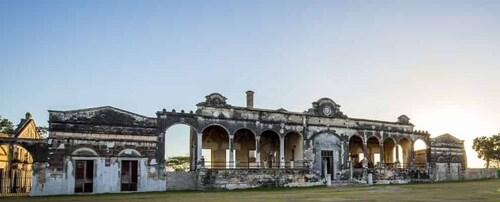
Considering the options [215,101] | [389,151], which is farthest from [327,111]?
[389,151]

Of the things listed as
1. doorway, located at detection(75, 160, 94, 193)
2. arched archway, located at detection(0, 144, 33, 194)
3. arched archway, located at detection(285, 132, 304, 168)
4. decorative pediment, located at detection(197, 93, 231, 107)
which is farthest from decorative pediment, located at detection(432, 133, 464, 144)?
arched archway, located at detection(0, 144, 33, 194)

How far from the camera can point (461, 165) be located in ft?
151

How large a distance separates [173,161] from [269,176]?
3510 cm

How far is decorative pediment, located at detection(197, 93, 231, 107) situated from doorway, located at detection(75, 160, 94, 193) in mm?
8639

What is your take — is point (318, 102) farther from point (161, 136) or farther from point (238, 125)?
point (161, 136)

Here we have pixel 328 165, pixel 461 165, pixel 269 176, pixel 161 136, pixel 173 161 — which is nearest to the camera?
pixel 161 136

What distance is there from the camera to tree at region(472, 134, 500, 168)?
59.5 meters

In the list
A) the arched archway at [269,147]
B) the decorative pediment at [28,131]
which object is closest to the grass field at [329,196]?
the arched archway at [269,147]

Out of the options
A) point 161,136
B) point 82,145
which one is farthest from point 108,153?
point 161,136

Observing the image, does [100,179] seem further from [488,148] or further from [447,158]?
[488,148]

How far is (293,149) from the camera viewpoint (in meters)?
37.4

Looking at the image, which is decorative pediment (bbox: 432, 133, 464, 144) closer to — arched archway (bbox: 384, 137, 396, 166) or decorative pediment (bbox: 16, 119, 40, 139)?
arched archway (bbox: 384, 137, 396, 166)

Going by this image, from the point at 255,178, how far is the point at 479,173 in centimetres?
2806

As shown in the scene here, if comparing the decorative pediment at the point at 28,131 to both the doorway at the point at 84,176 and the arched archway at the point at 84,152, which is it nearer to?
the arched archway at the point at 84,152
